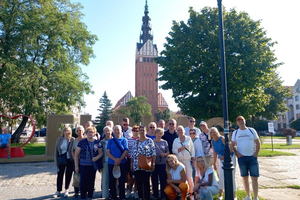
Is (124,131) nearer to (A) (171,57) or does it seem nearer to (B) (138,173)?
(B) (138,173)

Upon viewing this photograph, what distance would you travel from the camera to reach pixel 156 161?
226 inches

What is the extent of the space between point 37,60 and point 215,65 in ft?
46.7

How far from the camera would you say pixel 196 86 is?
16109mm

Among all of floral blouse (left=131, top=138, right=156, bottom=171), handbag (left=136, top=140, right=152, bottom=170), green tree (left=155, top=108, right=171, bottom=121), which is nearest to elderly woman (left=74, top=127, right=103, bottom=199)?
floral blouse (left=131, top=138, right=156, bottom=171)

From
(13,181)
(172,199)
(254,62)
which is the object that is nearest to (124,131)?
(172,199)

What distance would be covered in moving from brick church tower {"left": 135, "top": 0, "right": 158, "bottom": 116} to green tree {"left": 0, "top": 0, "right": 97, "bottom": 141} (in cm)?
5894

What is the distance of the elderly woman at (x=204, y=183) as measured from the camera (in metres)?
4.95

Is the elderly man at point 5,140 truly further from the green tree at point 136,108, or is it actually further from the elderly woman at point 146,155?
the green tree at point 136,108

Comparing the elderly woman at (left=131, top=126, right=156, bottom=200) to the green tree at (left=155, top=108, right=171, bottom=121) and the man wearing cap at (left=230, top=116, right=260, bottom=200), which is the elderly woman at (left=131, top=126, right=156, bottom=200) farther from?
the green tree at (left=155, top=108, right=171, bottom=121)

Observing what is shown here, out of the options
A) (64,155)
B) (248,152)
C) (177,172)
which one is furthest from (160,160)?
(64,155)

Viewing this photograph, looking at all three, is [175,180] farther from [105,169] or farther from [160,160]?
[105,169]

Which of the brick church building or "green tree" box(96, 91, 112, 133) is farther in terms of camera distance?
the brick church building

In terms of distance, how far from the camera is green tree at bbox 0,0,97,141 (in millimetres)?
17031

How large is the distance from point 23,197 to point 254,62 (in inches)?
553
